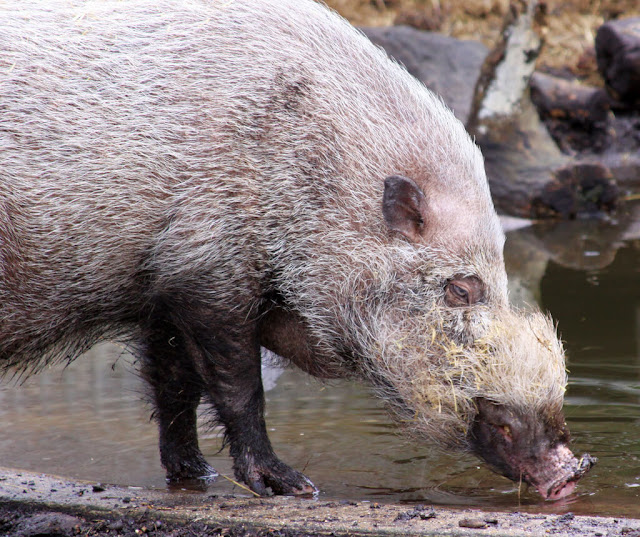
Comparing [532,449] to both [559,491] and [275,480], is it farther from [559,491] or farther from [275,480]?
[275,480]

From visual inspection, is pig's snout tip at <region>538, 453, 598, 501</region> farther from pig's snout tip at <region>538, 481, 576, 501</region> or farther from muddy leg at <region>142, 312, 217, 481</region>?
muddy leg at <region>142, 312, 217, 481</region>

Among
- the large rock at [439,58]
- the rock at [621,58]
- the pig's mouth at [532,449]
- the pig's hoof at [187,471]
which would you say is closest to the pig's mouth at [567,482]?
the pig's mouth at [532,449]

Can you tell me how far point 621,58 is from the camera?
15703 mm

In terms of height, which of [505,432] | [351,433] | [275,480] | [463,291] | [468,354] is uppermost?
[463,291]

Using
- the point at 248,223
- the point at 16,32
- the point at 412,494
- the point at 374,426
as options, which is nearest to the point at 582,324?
the point at 374,426

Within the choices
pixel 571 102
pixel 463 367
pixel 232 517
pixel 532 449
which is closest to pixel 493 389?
pixel 463 367

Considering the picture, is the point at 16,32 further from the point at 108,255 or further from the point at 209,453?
the point at 209,453

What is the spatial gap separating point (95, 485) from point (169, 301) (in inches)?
35.3

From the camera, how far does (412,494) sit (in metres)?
4.35

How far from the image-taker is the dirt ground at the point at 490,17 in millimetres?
18656

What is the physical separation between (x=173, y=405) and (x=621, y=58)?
13021mm

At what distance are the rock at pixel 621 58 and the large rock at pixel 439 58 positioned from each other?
2135 millimetres

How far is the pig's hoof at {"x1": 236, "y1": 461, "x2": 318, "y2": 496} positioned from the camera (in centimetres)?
428

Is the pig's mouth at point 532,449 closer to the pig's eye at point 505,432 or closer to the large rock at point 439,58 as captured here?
the pig's eye at point 505,432
